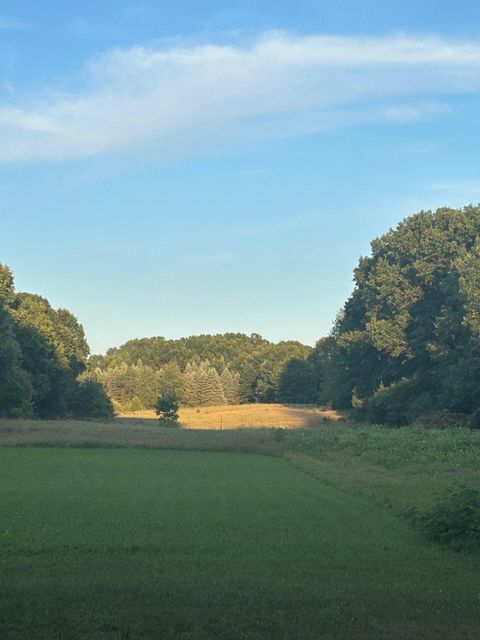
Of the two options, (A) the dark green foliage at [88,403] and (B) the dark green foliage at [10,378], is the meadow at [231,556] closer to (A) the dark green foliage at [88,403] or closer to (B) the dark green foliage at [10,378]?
(B) the dark green foliage at [10,378]

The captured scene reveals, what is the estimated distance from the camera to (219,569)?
1211cm

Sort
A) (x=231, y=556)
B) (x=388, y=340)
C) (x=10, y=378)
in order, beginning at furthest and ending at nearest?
(x=388, y=340) < (x=10, y=378) < (x=231, y=556)

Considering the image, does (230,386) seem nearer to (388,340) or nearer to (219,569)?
(388,340)

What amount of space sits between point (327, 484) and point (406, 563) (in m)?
15.4

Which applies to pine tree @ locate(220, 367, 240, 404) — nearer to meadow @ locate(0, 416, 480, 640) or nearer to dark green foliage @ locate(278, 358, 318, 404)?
dark green foliage @ locate(278, 358, 318, 404)

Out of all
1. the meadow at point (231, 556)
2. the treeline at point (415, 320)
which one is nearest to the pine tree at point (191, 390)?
the treeline at point (415, 320)

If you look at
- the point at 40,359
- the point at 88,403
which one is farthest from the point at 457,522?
the point at 88,403

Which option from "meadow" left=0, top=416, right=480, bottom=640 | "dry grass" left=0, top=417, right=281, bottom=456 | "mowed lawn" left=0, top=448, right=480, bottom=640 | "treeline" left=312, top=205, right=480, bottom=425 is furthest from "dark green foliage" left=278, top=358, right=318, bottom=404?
"mowed lawn" left=0, top=448, right=480, bottom=640

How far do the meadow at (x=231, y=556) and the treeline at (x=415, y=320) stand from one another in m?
30.9

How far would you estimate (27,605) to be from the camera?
9.14 meters

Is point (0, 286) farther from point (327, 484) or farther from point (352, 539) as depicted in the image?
point (352, 539)

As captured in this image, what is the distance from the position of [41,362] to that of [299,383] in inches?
2286

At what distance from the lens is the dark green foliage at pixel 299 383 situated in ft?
418

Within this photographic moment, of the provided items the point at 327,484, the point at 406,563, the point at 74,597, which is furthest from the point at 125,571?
the point at 327,484
